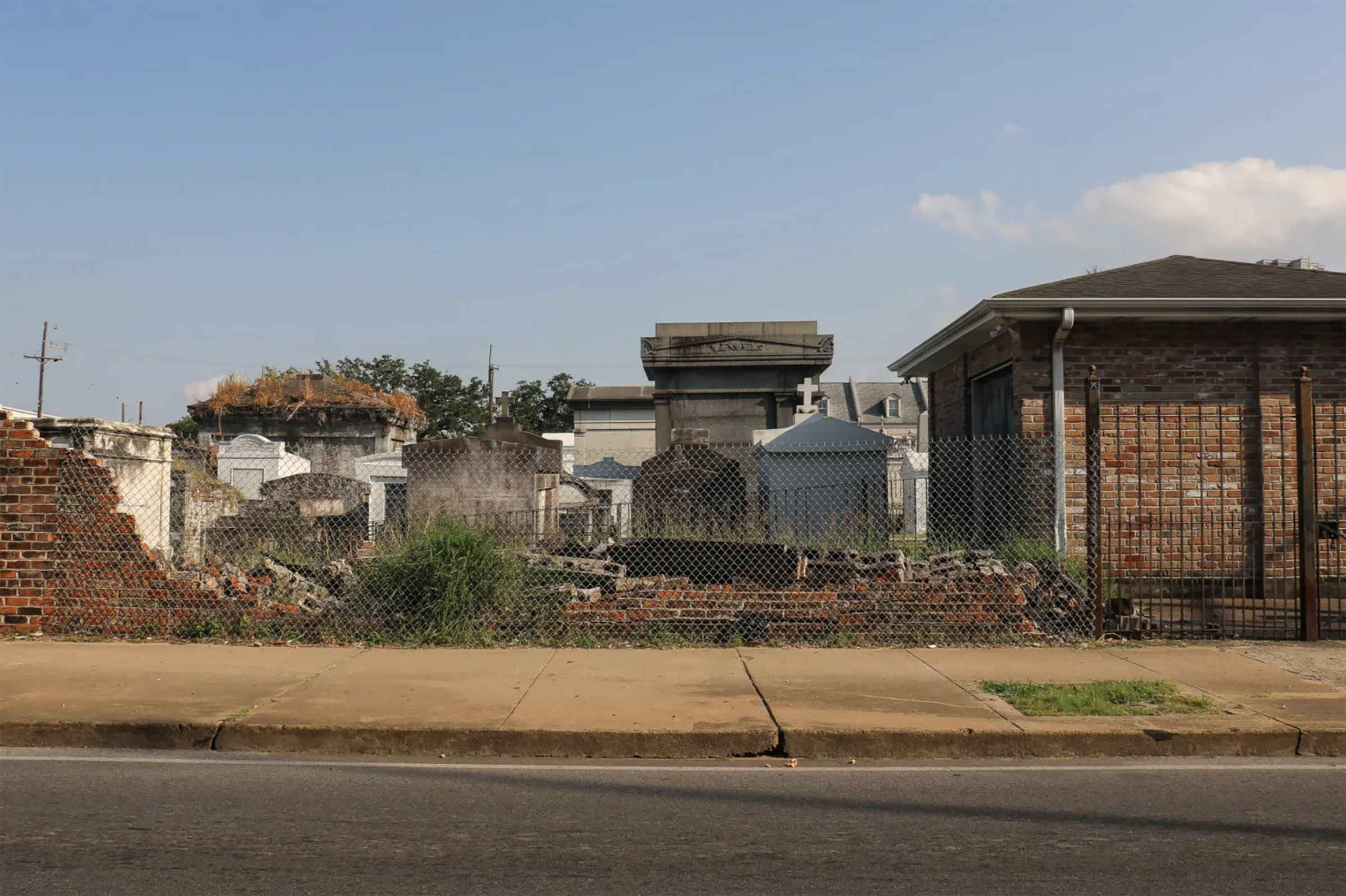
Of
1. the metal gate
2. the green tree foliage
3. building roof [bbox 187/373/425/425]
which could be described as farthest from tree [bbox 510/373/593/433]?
the metal gate

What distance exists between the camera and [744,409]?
21828 millimetres

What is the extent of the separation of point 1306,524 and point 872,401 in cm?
5350

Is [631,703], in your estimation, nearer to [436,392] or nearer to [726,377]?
[726,377]

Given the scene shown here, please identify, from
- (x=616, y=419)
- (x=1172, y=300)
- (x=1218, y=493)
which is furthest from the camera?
(x=616, y=419)

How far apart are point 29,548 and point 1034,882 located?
27.1 ft

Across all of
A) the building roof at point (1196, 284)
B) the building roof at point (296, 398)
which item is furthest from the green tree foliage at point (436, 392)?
the building roof at point (1196, 284)

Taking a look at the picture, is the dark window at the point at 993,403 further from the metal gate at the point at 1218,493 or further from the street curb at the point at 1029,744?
the street curb at the point at 1029,744

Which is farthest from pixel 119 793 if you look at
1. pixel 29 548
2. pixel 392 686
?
pixel 29 548

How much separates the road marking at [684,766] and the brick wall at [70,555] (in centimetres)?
325

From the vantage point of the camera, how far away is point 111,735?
21.0 ft

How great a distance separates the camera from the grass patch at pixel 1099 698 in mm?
6770

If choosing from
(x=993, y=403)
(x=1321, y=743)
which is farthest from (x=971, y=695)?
(x=993, y=403)

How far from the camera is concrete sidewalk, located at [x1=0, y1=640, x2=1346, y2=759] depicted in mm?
6297

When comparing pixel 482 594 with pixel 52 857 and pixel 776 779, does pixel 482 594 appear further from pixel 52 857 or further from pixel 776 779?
pixel 52 857
